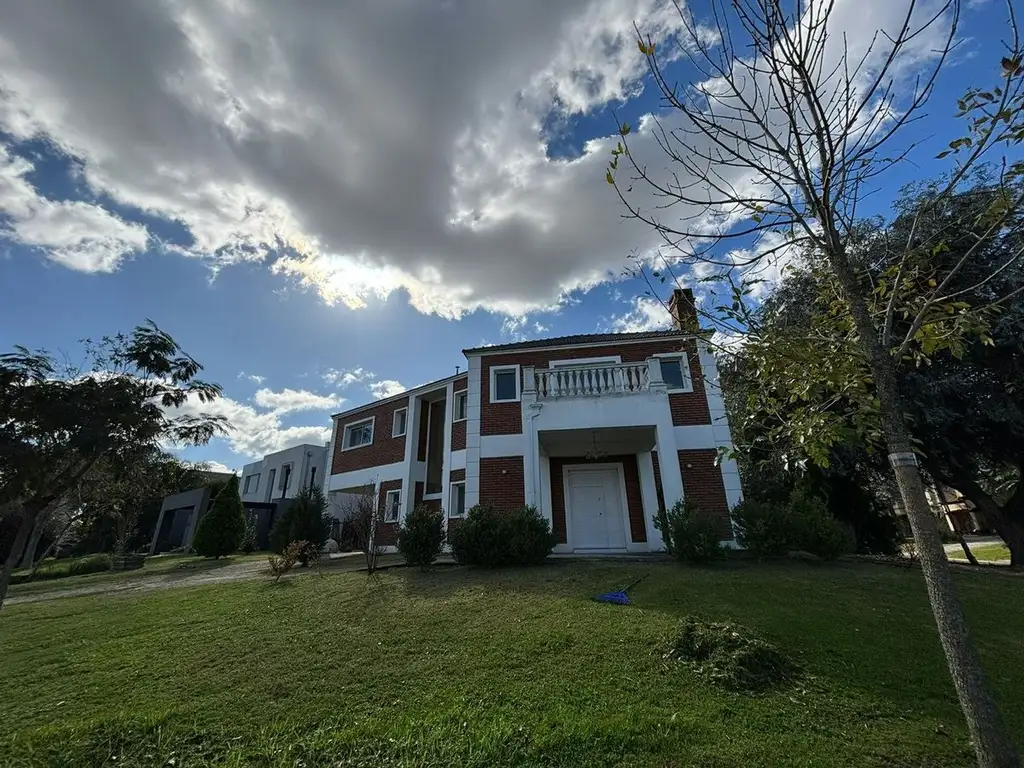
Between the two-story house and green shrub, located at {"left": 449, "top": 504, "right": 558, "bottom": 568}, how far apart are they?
2.05 meters

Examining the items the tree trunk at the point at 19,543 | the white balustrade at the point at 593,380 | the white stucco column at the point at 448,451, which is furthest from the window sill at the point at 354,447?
the tree trunk at the point at 19,543

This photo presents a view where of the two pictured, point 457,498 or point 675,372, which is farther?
point 457,498

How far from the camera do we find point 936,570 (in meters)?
3.05

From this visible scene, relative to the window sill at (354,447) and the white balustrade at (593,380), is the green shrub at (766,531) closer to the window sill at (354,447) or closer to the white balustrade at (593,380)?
the white balustrade at (593,380)

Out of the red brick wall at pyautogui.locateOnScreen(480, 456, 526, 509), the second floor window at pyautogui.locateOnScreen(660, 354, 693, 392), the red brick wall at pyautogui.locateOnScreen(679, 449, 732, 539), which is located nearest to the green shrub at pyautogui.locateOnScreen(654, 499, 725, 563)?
Answer: the red brick wall at pyautogui.locateOnScreen(679, 449, 732, 539)

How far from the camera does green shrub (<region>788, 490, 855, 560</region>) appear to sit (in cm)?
1051

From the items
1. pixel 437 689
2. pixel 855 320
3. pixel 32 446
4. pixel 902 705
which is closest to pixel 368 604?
pixel 437 689

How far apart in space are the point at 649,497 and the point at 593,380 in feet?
13.5

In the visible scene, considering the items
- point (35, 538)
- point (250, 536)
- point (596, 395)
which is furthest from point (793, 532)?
point (35, 538)

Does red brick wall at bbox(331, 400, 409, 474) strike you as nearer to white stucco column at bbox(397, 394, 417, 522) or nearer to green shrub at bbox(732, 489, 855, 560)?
white stucco column at bbox(397, 394, 417, 522)

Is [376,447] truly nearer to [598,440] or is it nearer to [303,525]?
[303,525]

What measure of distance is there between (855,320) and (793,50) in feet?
7.15

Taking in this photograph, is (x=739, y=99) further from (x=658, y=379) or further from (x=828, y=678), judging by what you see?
(x=658, y=379)

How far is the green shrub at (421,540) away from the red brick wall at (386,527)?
25.4ft
